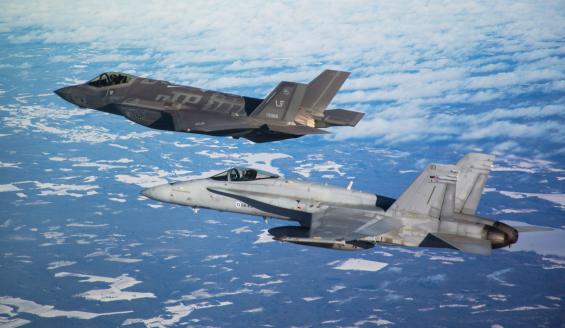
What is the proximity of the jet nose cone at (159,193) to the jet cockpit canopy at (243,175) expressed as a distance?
2.77m

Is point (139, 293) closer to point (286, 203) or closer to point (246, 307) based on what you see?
point (246, 307)

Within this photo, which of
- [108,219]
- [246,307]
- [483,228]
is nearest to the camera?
[483,228]

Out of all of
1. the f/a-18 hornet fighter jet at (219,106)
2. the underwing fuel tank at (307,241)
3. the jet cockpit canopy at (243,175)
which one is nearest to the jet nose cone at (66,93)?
the f/a-18 hornet fighter jet at (219,106)

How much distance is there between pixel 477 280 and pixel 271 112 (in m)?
126

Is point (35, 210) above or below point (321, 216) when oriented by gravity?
below

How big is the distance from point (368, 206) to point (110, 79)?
23.6 m

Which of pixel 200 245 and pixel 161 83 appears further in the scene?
pixel 200 245

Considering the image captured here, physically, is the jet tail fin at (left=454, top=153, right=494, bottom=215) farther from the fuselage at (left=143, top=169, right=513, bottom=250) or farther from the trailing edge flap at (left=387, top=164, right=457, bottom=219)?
the trailing edge flap at (left=387, top=164, right=457, bottom=219)

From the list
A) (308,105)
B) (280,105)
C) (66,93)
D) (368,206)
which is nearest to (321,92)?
(308,105)

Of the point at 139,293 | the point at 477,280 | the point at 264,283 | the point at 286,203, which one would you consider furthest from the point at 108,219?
the point at 286,203

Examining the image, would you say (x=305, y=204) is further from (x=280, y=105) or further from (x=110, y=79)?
(x=110, y=79)

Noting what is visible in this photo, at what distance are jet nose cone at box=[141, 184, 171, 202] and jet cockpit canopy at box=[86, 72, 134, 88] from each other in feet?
47.8

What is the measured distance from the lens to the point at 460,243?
4216cm

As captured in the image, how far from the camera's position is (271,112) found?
52.4 metres
